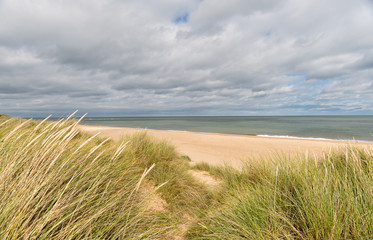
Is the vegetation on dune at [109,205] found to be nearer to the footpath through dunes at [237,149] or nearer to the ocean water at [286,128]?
the ocean water at [286,128]

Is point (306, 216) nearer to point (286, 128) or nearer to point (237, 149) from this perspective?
point (237, 149)

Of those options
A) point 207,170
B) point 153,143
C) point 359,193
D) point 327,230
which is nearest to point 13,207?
point 327,230

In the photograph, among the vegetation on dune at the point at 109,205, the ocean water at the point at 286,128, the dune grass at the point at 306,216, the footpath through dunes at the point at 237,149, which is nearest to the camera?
the vegetation on dune at the point at 109,205

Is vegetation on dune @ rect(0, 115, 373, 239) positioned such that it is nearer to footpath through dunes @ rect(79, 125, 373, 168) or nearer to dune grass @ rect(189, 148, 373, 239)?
dune grass @ rect(189, 148, 373, 239)

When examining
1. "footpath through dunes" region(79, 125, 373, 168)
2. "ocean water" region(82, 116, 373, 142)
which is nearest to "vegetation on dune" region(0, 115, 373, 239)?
"ocean water" region(82, 116, 373, 142)

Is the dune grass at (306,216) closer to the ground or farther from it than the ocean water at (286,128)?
farther from it

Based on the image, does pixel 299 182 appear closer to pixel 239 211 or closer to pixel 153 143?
pixel 239 211

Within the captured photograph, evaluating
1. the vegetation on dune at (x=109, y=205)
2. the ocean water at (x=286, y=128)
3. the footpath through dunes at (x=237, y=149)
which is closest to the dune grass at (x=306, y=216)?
the vegetation on dune at (x=109, y=205)

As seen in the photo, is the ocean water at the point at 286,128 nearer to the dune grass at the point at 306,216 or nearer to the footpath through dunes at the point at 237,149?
the dune grass at the point at 306,216

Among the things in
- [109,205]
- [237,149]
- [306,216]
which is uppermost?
[109,205]

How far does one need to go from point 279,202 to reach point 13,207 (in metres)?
2.94

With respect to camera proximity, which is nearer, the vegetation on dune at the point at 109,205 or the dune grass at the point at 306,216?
the vegetation on dune at the point at 109,205

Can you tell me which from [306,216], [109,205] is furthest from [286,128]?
[109,205]

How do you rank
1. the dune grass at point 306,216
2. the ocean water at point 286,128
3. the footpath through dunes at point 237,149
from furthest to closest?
the ocean water at point 286,128, the footpath through dunes at point 237,149, the dune grass at point 306,216
